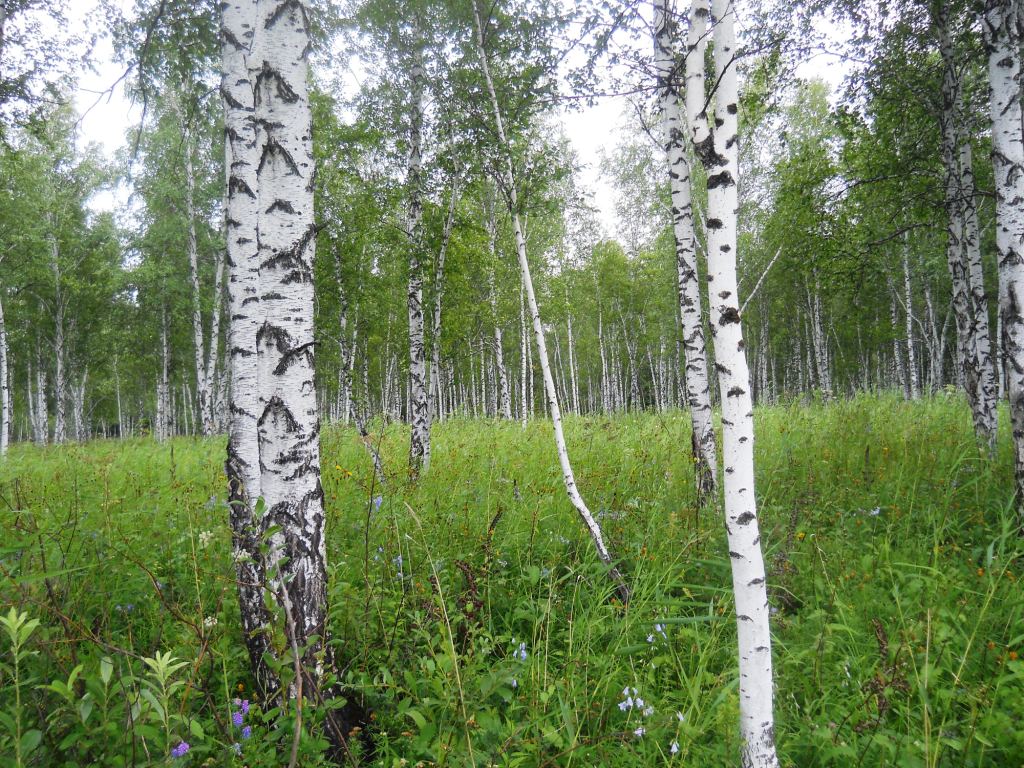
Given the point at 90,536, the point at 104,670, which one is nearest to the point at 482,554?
the point at 104,670

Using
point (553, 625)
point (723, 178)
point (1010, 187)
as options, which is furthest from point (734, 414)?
point (1010, 187)

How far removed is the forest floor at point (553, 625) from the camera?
1708 millimetres

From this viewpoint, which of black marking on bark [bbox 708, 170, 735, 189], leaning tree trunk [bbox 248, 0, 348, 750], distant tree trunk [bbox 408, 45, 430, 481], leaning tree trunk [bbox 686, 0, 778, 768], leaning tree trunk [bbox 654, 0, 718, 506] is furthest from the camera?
distant tree trunk [bbox 408, 45, 430, 481]

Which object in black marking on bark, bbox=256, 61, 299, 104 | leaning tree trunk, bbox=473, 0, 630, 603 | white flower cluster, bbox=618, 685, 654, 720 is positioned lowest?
white flower cluster, bbox=618, 685, 654, 720

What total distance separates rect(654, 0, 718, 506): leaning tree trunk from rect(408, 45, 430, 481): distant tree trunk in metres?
3.26

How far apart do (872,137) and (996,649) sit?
279 inches

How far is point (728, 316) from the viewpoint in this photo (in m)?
1.73

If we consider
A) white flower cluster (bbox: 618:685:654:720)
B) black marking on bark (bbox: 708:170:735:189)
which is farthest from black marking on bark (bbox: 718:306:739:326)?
white flower cluster (bbox: 618:685:654:720)

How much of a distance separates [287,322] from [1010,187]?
5.21 meters

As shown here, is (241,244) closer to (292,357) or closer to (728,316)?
(292,357)

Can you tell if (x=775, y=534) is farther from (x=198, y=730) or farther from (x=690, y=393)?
(x=198, y=730)

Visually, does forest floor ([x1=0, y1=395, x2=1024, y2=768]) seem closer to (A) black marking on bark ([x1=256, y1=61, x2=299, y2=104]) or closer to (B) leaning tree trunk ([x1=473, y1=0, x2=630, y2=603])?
(B) leaning tree trunk ([x1=473, y1=0, x2=630, y2=603])

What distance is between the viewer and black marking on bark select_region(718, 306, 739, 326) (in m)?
1.72

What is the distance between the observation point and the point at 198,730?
4.36ft
